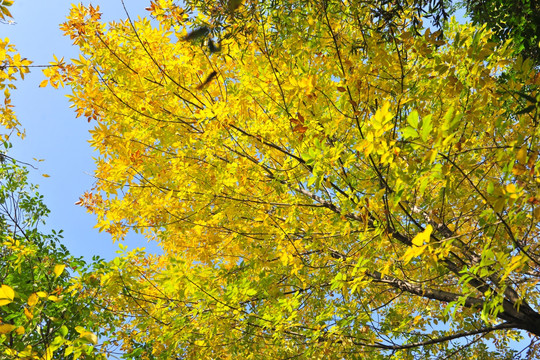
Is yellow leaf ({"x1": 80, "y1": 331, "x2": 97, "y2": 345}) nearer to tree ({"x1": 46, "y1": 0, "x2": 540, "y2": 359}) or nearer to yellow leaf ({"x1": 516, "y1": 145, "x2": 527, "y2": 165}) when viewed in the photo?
tree ({"x1": 46, "y1": 0, "x2": 540, "y2": 359})

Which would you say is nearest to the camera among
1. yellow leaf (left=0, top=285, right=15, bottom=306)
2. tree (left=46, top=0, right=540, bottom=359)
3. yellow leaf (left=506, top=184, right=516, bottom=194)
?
yellow leaf (left=506, top=184, right=516, bottom=194)

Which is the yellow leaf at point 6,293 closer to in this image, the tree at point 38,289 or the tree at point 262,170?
the tree at point 38,289

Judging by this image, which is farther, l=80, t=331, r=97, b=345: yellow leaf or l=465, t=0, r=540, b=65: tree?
l=465, t=0, r=540, b=65: tree

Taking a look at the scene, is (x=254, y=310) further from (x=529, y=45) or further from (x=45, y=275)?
(x=529, y=45)

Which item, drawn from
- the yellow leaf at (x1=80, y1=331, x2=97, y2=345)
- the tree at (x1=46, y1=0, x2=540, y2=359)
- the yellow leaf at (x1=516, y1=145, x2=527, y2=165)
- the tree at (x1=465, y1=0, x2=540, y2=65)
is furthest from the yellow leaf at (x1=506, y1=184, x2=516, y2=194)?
the tree at (x1=465, y1=0, x2=540, y2=65)

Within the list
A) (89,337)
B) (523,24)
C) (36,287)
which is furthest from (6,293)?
(523,24)

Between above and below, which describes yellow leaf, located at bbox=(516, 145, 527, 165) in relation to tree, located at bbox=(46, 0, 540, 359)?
below

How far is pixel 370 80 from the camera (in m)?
3.23

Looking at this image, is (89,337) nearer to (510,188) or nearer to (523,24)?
(510,188)

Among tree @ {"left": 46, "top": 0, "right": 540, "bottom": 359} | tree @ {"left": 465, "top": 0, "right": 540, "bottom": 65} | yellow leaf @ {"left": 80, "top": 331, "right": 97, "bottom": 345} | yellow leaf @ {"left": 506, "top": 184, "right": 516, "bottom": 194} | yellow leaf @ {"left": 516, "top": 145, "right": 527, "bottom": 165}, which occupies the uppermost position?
tree @ {"left": 465, "top": 0, "right": 540, "bottom": 65}

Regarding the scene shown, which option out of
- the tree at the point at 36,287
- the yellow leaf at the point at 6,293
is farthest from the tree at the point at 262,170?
the yellow leaf at the point at 6,293

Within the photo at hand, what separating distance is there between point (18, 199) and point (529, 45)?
7156 millimetres

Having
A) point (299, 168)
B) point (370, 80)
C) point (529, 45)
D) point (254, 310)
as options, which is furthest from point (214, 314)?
point (529, 45)

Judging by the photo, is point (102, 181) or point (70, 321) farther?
point (102, 181)
